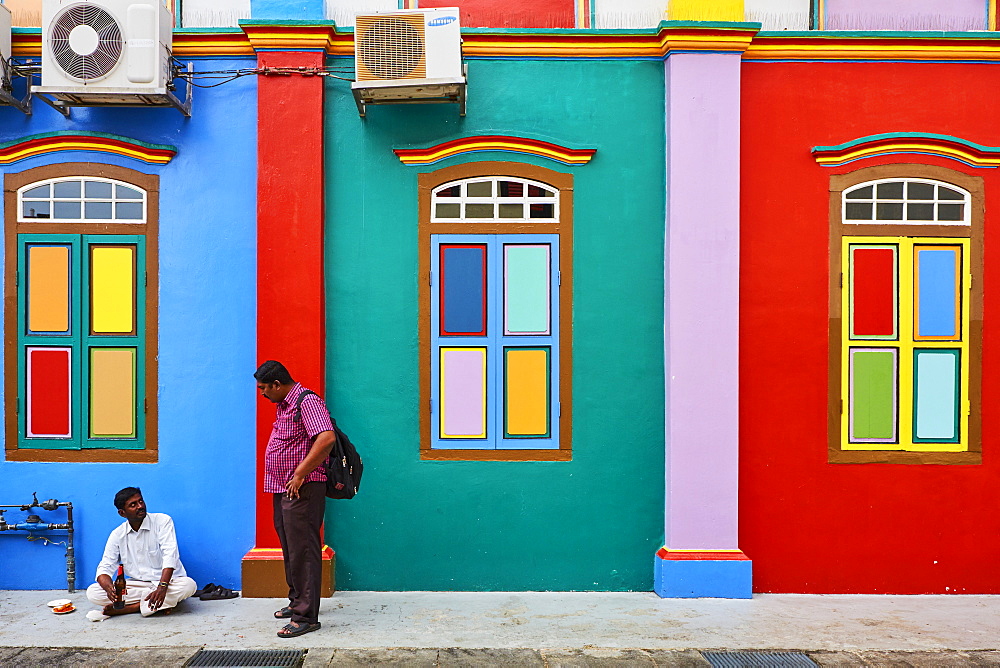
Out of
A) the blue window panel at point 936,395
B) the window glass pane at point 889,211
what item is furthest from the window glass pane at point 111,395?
the blue window panel at point 936,395

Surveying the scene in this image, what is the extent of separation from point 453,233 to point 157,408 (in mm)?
2673

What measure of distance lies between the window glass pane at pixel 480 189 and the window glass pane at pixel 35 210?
10.8 feet

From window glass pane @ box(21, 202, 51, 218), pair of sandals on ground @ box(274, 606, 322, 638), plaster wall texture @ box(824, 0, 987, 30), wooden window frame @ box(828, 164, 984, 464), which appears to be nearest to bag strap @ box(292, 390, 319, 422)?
pair of sandals on ground @ box(274, 606, 322, 638)

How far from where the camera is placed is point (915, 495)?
6.32 m

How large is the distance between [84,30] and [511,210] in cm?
340

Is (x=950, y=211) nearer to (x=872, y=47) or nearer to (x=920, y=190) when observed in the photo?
(x=920, y=190)

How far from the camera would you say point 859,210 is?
6.34 metres

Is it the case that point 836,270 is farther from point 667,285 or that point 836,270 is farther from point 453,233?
point 453,233

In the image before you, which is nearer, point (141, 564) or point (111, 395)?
point (141, 564)

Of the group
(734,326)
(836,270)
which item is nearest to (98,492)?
(734,326)

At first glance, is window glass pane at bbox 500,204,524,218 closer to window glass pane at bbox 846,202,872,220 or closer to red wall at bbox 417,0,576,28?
red wall at bbox 417,0,576,28

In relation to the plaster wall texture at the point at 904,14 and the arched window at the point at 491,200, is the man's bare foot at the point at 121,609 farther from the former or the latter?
the plaster wall texture at the point at 904,14

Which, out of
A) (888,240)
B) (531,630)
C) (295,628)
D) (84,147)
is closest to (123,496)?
(295,628)

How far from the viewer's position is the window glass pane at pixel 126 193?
20.6 feet
